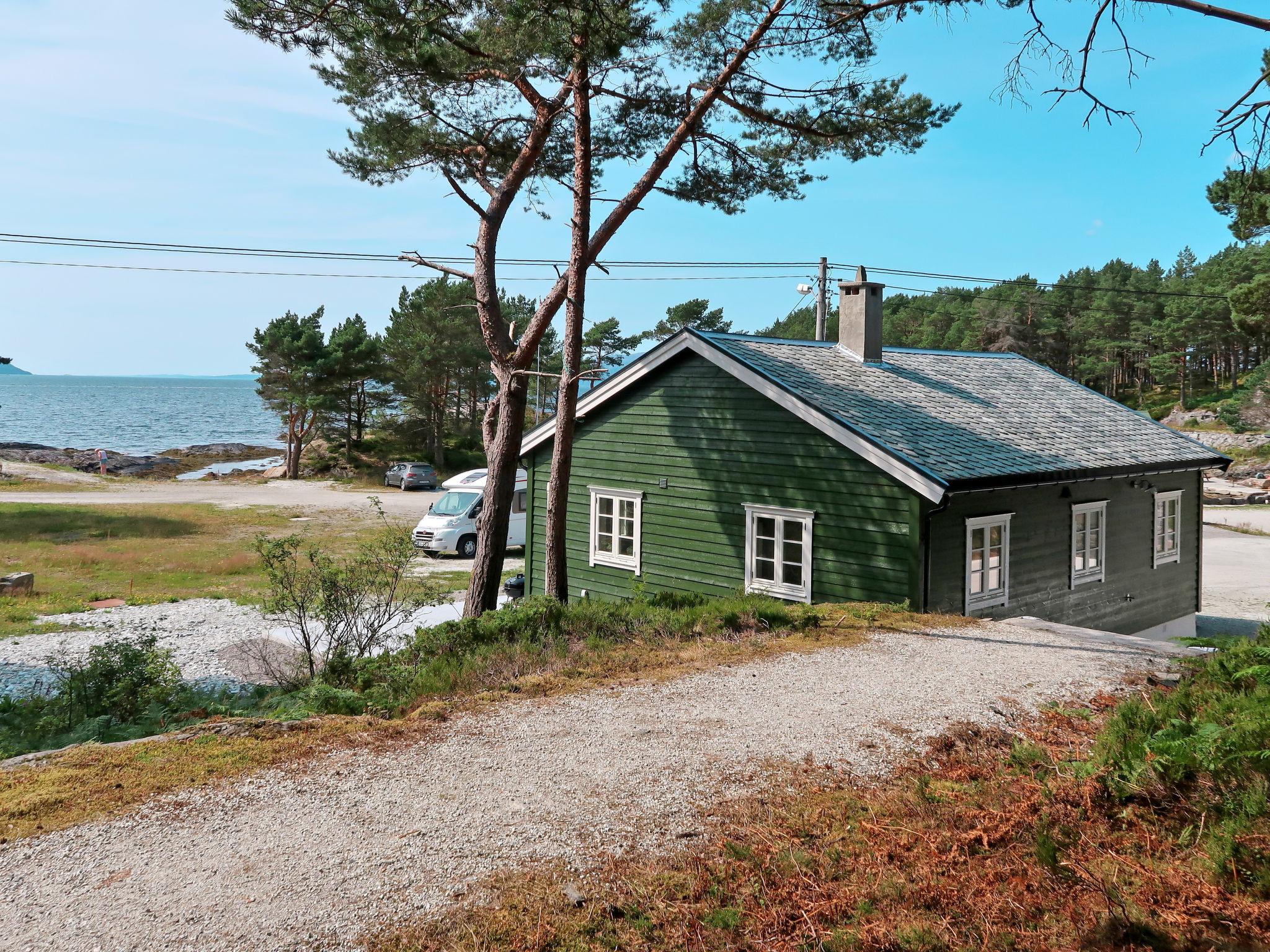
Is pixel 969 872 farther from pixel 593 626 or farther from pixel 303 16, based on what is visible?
pixel 303 16

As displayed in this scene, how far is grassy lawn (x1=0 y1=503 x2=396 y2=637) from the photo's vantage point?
18.0 metres

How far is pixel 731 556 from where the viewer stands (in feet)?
46.6

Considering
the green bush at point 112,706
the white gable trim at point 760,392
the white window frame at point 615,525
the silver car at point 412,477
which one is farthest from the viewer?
the silver car at point 412,477

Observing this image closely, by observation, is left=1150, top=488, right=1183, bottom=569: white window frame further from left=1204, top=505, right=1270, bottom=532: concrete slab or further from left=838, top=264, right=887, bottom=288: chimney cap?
left=1204, top=505, right=1270, bottom=532: concrete slab

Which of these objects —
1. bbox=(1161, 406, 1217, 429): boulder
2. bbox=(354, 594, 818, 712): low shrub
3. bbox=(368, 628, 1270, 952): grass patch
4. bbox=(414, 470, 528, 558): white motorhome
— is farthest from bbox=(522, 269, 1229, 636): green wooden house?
bbox=(1161, 406, 1217, 429): boulder

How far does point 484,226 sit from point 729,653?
8699mm

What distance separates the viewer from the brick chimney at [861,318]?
16359 mm

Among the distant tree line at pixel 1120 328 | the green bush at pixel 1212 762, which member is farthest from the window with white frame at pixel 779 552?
the distant tree line at pixel 1120 328

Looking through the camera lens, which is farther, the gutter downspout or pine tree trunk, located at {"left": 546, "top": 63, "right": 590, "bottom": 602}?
pine tree trunk, located at {"left": 546, "top": 63, "right": 590, "bottom": 602}

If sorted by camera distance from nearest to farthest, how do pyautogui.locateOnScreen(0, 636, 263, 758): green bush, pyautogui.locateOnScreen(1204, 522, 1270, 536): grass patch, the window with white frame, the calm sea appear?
pyautogui.locateOnScreen(0, 636, 263, 758): green bush → the window with white frame → pyautogui.locateOnScreen(1204, 522, 1270, 536): grass patch → the calm sea

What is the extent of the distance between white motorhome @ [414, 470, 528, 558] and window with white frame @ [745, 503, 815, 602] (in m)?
11.2

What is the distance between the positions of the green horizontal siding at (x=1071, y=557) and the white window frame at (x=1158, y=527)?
0.08m

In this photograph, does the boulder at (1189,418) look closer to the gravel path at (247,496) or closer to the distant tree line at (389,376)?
the distant tree line at (389,376)

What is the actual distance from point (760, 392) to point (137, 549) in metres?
18.8
